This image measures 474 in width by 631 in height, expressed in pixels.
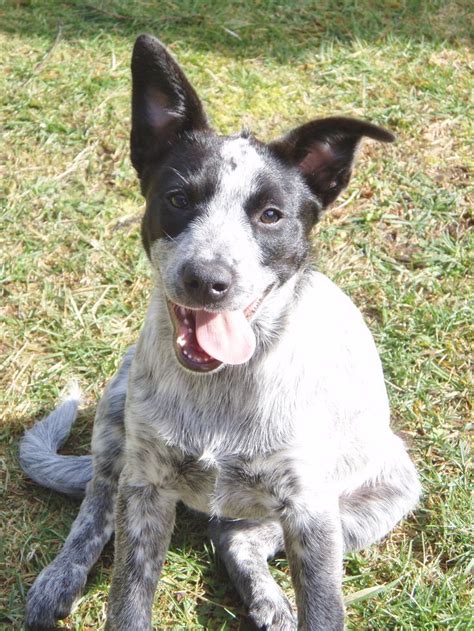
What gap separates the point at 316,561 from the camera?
3.31 metres

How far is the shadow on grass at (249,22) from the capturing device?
21.0 ft

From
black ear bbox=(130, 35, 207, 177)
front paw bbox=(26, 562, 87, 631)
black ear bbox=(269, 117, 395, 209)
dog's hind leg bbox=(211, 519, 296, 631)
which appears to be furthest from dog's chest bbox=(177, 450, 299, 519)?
black ear bbox=(130, 35, 207, 177)

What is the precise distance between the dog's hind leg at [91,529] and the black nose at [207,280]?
111 centimetres

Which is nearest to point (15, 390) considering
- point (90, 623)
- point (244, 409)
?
point (90, 623)

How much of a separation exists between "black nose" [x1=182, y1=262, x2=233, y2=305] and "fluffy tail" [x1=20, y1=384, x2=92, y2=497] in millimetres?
1457

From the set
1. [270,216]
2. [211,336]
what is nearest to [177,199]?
[270,216]

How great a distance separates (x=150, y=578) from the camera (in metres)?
3.47

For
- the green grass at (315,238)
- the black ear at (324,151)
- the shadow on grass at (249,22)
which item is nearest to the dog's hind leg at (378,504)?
the green grass at (315,238)

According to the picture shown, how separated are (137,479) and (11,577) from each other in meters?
0.90

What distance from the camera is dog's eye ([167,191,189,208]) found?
127 inches

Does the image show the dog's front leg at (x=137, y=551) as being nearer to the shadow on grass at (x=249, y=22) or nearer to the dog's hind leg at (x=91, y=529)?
the dog's hind leg at (x=91, y=529)

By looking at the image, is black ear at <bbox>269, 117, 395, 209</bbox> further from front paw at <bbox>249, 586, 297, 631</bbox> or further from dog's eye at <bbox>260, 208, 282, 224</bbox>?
front paw at <bbox>249, 586, 297, 631</bbox>

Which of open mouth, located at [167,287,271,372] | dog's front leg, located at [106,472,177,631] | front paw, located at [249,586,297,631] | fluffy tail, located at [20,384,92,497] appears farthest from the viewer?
fluffy tail, located at [20,384,92,497]

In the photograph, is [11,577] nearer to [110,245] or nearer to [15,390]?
[15,390]
